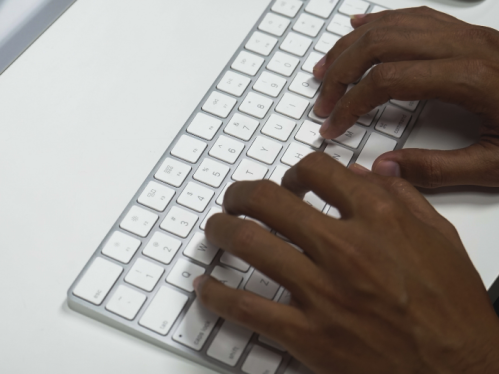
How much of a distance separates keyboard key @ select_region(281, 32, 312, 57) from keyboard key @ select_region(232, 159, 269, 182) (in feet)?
0.62

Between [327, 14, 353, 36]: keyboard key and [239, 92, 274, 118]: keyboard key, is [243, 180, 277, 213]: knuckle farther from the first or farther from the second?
[327, 14, 353, 36]: keyboard key

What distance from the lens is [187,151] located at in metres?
0.61

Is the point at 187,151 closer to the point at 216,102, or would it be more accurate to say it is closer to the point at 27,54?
the point at 216,102

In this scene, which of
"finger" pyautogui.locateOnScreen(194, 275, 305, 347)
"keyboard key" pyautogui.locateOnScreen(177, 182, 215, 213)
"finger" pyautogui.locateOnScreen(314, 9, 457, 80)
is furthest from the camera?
"finger" pyautogui.locateOnScreen(314, 9, 457, 80)

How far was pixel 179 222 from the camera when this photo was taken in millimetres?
560

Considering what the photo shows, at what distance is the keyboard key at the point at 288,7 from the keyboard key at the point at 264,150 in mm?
219

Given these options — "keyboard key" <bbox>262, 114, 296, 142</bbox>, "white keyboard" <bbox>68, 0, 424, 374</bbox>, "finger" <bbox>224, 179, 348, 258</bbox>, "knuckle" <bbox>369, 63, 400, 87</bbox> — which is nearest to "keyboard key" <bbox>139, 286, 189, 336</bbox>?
"white keyboard" <bbox>68, 0, 424, 374</bbox>

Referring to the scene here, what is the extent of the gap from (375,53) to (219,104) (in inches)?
8.0

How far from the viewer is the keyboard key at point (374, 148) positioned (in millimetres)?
617

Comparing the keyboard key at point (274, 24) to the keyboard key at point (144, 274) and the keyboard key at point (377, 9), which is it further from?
the keyboard key at point (144, 274)

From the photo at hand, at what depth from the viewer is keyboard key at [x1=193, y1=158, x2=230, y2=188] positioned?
59 cm

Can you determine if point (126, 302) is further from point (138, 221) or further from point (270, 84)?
point (270, 84)

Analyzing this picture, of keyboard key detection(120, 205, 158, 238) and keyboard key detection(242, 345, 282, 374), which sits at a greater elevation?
keyboard key detection(120, 205, 158, 238)

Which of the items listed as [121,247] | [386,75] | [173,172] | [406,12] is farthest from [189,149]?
[406,12]
